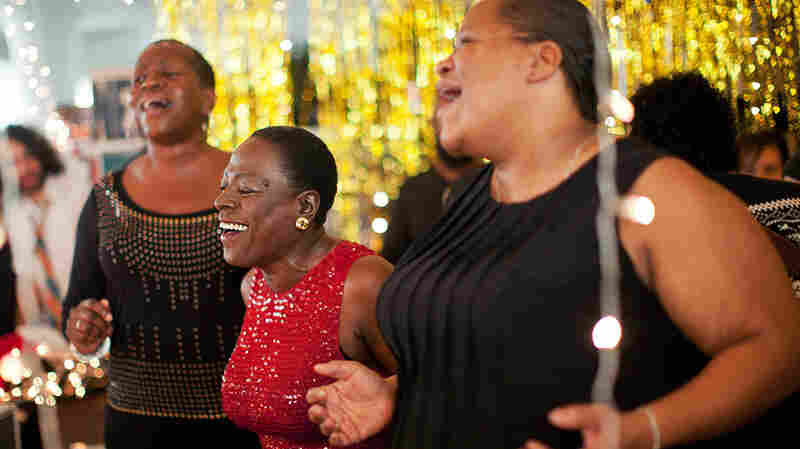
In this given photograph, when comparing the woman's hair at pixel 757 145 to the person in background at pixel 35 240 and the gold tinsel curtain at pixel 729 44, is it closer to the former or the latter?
the gold tinsel curtain at pixel 729 44

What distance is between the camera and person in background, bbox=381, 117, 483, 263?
2.78 meters

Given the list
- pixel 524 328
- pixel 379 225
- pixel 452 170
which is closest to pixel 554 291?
pixel 524 328

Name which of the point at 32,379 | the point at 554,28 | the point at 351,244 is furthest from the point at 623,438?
the point at 32,379

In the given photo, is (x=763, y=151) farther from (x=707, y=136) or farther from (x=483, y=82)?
(x=483, y=82)

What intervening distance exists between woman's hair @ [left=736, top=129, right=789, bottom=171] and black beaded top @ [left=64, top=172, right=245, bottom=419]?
1097 millimetres

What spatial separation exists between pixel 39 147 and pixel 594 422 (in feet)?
8.38

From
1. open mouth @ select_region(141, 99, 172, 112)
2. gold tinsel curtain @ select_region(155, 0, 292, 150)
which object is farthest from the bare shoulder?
gold tinsel curtain @ select_region(155, 0, 292, 150)

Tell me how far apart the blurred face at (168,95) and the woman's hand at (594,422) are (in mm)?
1354

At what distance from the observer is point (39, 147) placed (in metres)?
2.88

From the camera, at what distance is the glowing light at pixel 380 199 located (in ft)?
13.1

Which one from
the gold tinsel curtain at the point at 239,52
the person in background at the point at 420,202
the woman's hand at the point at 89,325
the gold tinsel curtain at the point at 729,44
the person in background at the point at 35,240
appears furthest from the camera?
the gold tinsel curtain at the point at 239,52

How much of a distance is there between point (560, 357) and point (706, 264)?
0.20 m

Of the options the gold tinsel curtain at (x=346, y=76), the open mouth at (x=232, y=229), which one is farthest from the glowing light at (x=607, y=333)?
the gold tinsel curtain at (x=346, y=76)

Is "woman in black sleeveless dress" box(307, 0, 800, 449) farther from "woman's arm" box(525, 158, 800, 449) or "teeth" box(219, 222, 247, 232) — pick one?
"teeth" box(219, 222, 247, 232)
